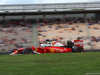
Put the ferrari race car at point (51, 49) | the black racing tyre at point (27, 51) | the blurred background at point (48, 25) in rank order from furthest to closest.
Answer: the blurred background at point (48, 25) < the ferrari race car at point (51, 49) < the black racing tyre at point (27, 51)

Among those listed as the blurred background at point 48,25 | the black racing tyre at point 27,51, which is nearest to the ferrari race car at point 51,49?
the black racing tyre at point 27,51

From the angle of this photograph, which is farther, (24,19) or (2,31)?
(24,19)

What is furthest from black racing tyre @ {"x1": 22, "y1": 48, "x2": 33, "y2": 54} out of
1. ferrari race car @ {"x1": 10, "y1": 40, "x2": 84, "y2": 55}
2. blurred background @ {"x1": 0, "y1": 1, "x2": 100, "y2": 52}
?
blurred background @ {"x1": 0, "y1": 1, "x2": 100, "y2": 52}

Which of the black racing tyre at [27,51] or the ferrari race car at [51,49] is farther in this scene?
the ferrari race car at [51,49]

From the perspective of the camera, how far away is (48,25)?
64.3 ft

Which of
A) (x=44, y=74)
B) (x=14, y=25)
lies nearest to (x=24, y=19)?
(x=14, y=25)

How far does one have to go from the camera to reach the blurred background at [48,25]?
17.0m

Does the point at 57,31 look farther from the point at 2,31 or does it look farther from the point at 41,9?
the point at 2,31

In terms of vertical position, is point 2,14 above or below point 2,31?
above

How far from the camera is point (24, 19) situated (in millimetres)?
20984

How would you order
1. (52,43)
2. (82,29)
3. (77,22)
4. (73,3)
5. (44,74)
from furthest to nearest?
(73,3), (77,22), (82,29), (52,43), (44,74)

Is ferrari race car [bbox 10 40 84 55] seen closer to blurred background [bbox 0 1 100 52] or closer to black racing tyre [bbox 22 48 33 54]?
black racing tyre [bbox 22 48 33 54]

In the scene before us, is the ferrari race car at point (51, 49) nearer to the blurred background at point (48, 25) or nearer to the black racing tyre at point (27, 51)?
the black racing tyre at point (27, 51)

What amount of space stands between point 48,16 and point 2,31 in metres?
6.56
